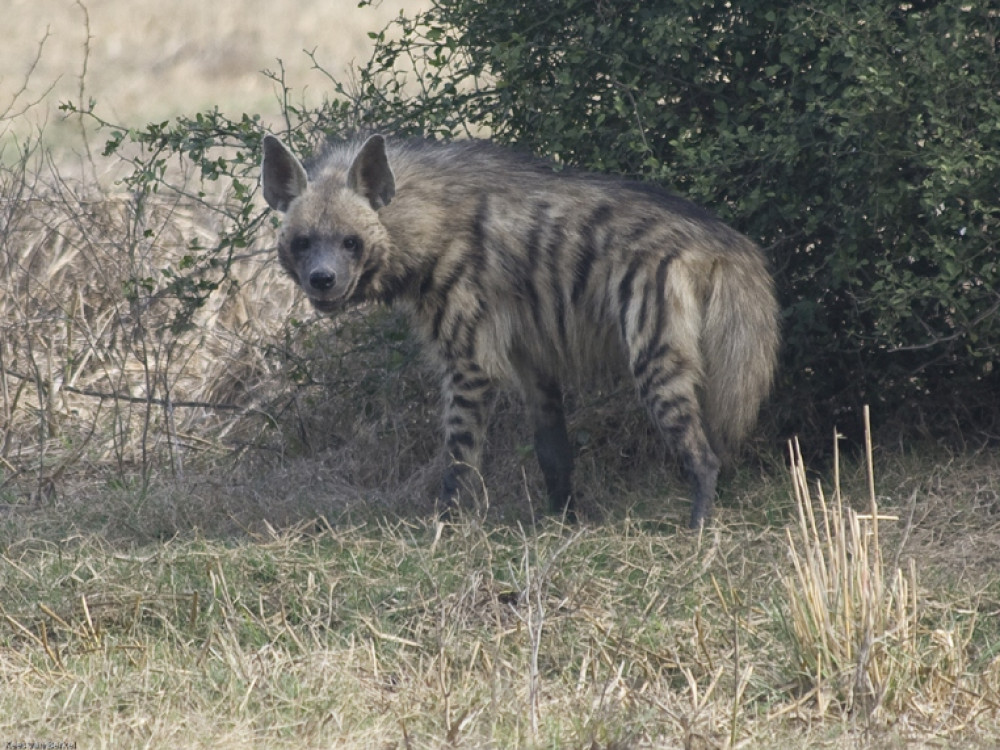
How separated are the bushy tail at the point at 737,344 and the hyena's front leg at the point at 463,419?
0.77m

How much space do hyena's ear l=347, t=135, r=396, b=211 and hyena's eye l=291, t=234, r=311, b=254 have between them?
0.79ft

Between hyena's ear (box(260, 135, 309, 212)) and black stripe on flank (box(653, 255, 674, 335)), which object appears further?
hyena's ear (box(260, 135, 309, 212))

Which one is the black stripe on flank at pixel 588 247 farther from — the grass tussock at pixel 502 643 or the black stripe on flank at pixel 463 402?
→ the grass tussock at pixel 502 643

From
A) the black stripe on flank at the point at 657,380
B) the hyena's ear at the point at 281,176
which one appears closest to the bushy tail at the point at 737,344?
the black stripe on flank at the point at 657,380

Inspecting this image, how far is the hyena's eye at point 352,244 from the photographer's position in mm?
4895

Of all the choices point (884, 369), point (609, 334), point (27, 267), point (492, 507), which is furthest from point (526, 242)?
point (27, 267)

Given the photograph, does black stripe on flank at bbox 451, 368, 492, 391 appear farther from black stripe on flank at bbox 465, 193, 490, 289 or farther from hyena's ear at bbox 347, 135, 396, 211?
hyena's ear at bbox 347, 135, 396, 211

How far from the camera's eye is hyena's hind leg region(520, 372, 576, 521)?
5.22 metres

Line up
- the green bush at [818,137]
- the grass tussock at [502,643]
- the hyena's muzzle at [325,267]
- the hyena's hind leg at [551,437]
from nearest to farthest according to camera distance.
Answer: the grass tussock at [502,643] → the green bush at [818,137] → the hyena's muzzle at [325,267] → the hyena's hind leg at [551,437]

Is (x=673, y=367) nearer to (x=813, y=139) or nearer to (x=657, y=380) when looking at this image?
(x=657, y=380)

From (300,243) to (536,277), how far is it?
31.9 inches

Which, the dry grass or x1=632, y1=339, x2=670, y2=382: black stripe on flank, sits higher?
x1=632, y1=339, x2=670, y2=382: black stripe on flank

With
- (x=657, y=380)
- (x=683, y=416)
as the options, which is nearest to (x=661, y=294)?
(x=657, y=380)

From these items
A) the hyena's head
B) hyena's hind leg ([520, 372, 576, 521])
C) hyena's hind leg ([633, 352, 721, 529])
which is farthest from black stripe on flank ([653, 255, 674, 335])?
the hyena's head
